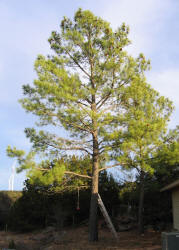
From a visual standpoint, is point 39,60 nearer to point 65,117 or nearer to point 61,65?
point 61,65

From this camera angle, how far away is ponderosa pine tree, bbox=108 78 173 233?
10805mm

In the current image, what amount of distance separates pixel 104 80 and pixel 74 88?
1.53 metres

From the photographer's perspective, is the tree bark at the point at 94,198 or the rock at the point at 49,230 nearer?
the tree bark at the point at 94,198

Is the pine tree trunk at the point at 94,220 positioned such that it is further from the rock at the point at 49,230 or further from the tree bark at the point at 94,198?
the rock at the point at 49,230

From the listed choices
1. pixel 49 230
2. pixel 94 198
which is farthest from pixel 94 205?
pixel 49 230

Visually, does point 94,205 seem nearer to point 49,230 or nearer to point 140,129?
point 140,129

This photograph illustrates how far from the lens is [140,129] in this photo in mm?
10750

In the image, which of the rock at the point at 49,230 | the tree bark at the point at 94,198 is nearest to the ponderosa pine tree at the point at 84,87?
the tree bark at the point at 94,198

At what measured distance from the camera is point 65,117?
458 inches

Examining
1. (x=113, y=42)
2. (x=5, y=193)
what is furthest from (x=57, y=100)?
(x=5, y=193)

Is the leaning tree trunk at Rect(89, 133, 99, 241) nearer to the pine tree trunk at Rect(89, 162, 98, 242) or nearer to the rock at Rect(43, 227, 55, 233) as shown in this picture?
the pine tree trunk at Rect(89, 162, 98, 242)

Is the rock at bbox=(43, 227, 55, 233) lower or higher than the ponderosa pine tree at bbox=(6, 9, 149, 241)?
lower

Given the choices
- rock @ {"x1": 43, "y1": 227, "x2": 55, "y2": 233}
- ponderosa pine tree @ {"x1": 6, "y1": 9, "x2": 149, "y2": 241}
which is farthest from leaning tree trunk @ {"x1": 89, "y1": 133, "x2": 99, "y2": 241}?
rock @ {"x1": 43, "y1": 227, "x2": 55, "y2": 233}

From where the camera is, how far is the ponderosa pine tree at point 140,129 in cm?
1080
